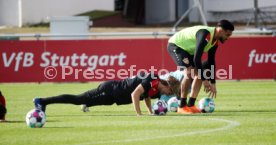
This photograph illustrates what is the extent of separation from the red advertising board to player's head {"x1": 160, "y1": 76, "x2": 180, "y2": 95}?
11.5 m

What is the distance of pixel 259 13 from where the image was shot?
4484 centimetres

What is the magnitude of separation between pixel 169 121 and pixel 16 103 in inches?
272

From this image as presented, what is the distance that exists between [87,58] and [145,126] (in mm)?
15141

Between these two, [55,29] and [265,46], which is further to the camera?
[55,29]

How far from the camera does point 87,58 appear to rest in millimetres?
29203

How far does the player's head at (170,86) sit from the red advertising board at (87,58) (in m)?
11.5

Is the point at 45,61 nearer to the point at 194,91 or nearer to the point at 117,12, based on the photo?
the point at 194,91

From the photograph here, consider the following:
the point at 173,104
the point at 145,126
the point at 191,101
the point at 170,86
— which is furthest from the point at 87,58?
the point at 145,126

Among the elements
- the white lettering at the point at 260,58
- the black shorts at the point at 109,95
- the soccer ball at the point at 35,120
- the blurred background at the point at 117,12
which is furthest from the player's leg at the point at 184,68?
the blurred background at the point at 117,12

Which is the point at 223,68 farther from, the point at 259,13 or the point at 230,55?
the point at 259,13

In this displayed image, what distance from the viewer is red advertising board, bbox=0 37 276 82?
29.0 metres

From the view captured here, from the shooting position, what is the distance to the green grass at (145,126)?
40.8 ft

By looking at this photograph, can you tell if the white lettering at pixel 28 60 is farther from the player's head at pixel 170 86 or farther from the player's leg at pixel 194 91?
the player's leg at pixel 194 91

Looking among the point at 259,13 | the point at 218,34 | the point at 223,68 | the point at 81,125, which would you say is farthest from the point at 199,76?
the point at 259,13
